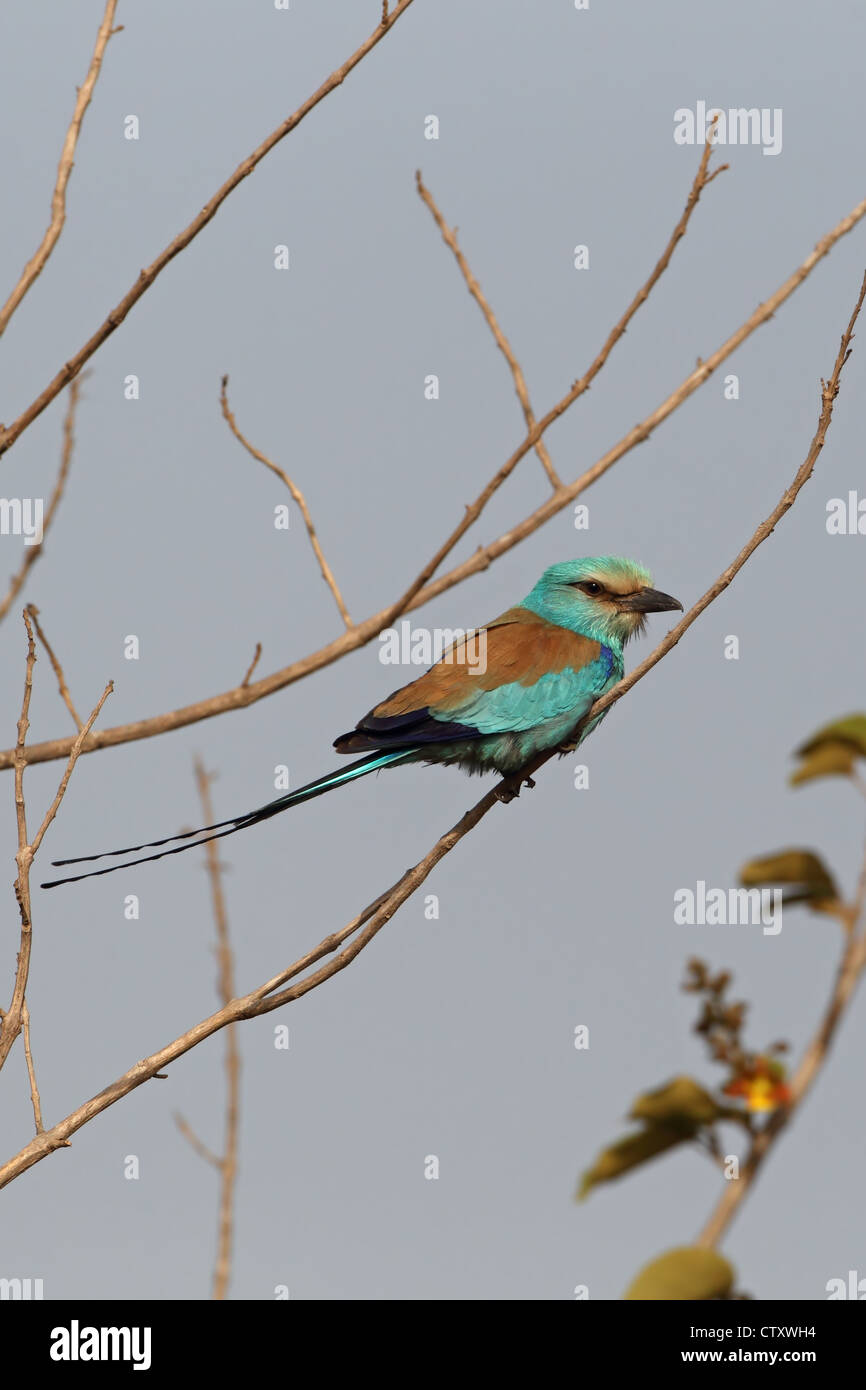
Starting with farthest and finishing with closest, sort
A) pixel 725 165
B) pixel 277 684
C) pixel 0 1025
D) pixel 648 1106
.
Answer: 1. pixel 277 684
2. pixel 725 165
3. pixel 0 1025
4. pixel 648 1106

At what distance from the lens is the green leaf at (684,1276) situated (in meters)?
1.15

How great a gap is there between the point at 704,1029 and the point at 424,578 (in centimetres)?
273

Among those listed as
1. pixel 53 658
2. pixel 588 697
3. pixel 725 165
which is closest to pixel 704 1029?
pixel 725 165

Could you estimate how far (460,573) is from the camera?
4.29 meters

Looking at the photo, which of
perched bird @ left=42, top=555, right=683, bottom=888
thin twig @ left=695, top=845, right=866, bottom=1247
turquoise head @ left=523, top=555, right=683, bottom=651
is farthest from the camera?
turquoise head @ left=523, top=555, right=683, bottom=651

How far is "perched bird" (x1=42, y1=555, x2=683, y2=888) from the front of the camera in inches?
232

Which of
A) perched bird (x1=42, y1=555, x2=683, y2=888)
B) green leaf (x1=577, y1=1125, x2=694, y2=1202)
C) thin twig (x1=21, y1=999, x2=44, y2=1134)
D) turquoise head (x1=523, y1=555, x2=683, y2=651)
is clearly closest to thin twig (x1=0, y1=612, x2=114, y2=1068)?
thin twig (x1=21, y1=999, x2=44, y2=1134)

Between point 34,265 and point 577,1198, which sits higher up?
point 34,265

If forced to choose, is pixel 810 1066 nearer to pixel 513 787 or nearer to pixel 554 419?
pixel 554 419

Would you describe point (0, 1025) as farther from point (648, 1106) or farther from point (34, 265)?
point (648, 1106)

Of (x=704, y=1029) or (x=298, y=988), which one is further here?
(x=298, y=988)

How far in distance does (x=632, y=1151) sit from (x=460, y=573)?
3.14 m

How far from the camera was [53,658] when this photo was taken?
477 centimetres

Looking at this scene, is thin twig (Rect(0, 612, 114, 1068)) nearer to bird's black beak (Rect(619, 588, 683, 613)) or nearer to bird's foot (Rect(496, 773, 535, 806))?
bird's foot (Rect(496, 773, 535, 806))
